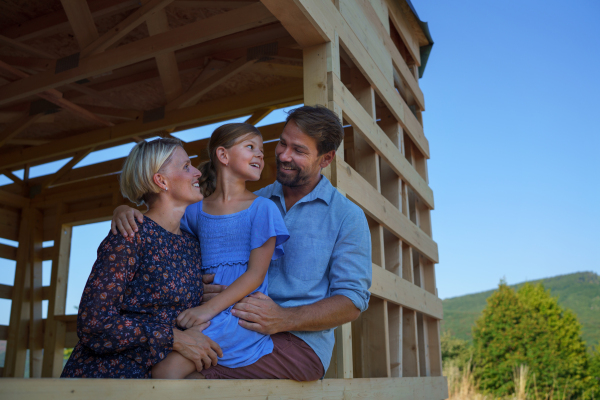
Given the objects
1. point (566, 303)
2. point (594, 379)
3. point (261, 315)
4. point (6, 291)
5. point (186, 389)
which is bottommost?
point (594, 379)

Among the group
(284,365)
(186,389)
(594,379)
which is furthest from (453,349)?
(186,389)

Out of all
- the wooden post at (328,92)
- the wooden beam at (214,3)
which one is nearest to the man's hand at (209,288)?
the wooden post at (328,92)

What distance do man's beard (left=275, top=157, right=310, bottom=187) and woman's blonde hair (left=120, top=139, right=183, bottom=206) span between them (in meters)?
0.53

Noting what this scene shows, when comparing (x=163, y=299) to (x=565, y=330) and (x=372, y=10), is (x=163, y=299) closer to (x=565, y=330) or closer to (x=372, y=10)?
(x=372, y=10)

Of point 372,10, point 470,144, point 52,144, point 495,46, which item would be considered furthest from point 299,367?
point 495,46

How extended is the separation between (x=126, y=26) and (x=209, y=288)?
90.2 inches

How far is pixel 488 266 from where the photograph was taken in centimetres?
6338

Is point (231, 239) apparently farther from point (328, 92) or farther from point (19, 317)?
point (19, 317)

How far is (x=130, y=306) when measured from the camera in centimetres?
162

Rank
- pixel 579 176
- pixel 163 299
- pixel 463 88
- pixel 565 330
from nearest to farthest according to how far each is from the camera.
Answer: pixel 163 299
pixel 565 330
pixel 463 88
pixel 579 176

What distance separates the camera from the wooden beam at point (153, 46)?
9.68 ft

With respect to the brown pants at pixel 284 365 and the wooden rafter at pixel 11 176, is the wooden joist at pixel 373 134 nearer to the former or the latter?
the brown pants at pixel 284 365

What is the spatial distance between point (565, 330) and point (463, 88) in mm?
49918

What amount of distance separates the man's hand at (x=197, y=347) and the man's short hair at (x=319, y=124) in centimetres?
100
